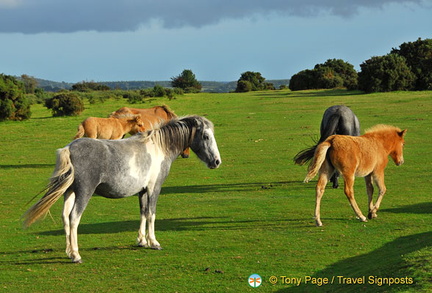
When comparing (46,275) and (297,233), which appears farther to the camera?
(297,233)

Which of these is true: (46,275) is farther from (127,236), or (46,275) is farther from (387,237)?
(387,237)

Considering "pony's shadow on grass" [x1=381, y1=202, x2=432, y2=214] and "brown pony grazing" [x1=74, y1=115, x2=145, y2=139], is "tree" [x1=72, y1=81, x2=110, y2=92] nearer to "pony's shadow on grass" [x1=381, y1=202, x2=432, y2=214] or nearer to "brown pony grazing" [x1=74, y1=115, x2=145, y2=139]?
"brown pony grazing" [x1=74, y1=115, x2=145, y2=139]

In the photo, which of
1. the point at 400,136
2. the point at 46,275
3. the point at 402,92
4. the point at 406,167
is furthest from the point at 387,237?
the point at 402,92

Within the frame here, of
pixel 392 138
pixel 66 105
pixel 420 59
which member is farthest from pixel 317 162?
pixel 420 59

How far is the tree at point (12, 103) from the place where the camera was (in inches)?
1400

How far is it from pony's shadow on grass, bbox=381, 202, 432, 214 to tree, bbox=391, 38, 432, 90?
4224 cm

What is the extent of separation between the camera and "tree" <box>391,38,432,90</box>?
52719 mm

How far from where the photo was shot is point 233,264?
8.80 m

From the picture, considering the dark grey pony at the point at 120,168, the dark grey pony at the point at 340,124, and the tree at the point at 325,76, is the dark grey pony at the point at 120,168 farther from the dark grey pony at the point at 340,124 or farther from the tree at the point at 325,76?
the tree at the point at 325,76

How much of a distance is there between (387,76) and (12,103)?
29.9 m

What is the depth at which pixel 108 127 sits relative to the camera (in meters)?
19.8

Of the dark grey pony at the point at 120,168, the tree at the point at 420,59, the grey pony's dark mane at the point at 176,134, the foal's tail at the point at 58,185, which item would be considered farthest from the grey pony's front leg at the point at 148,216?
the tree at the point at 420,59

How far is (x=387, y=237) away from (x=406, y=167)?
785 centimetres

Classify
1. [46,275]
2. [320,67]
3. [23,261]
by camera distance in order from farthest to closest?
[320,67]
[23,261]
[46,275]
